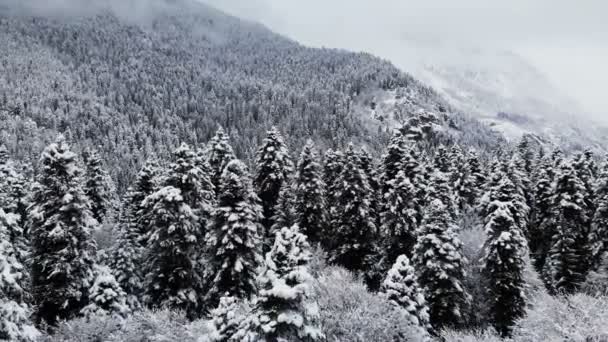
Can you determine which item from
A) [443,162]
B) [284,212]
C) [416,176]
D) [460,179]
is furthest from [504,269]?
[443,162]

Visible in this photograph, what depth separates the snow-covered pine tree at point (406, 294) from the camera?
23.2 m

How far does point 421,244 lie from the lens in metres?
30.5

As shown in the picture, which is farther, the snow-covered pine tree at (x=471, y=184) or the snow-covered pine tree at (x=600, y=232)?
the snow-covered pine tree at (x=471, y=184)

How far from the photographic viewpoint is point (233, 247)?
89.8 ft

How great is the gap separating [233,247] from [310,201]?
1286 centimetres

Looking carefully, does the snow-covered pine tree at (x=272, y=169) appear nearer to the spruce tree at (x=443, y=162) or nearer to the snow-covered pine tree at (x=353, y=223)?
the snow-covered pine tree at (x=353, y=223)

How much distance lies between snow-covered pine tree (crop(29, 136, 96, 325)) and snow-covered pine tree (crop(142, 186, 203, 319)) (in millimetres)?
3718

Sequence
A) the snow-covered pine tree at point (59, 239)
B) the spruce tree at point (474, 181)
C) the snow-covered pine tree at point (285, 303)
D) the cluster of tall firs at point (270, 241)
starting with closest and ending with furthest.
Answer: the snow-covered pine tree at point (285, 303) → the cluster of tall firs at point (270, 241) → the snow-covered pine tree at point (59, 239) → the spruce tree at point (474, 181)

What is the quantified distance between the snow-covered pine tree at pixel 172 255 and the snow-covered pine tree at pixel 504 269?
803 inches

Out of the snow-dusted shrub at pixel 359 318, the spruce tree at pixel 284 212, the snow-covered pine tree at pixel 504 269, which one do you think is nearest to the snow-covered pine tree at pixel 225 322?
the snow-dusted shrub at pixel 359 318

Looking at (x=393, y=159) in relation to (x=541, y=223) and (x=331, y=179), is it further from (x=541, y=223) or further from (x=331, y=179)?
(x=541, y=223)

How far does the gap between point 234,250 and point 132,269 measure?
952cm

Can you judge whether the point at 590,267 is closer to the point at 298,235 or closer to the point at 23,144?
the point at 298,235

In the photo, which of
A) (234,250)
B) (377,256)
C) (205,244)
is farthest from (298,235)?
(377,256)
